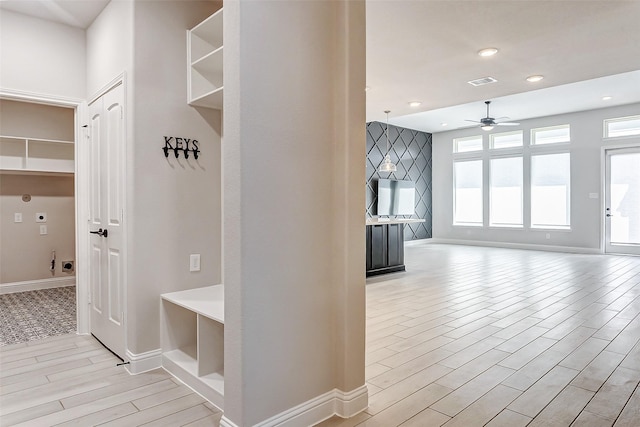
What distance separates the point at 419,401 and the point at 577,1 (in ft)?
10.7

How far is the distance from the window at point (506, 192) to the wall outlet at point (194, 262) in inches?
367

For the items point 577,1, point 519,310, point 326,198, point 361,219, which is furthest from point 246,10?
point 519,310

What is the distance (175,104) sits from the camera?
2.91 metres

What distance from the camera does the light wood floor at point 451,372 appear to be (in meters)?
2.16

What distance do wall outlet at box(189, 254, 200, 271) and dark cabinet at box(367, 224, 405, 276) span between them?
3.60 m

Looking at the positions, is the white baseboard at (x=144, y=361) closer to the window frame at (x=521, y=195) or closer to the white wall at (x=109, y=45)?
the white wall at (x=109, y=45)

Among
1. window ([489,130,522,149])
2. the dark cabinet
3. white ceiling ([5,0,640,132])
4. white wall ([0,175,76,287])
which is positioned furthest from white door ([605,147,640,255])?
white wall ([0,175,76,287])

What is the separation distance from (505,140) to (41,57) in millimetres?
10072

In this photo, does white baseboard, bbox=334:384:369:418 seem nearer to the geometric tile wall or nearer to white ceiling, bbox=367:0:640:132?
white ceiling, bbox=367:0:640:132

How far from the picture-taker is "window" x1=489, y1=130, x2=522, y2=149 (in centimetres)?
1001

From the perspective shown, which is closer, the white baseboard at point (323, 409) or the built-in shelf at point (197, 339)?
the white baseboard at point (323, 409)

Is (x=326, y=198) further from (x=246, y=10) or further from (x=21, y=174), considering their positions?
(x=21, y=174)

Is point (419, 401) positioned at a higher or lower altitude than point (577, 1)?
lower

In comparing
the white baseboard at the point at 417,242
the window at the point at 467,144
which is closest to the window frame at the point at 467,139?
the window at the point at 467,144
